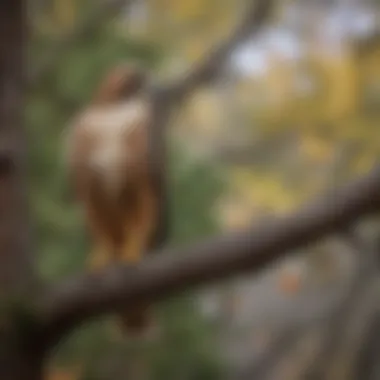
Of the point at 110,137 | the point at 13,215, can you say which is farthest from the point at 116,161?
the point at 13,215

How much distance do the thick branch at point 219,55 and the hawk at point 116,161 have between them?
0.14ft

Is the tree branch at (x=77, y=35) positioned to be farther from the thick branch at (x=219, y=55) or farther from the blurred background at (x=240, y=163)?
the thick branch at (x=219, y=55)

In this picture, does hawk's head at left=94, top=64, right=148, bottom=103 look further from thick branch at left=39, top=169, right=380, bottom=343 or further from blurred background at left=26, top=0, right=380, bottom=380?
thick branch at left=39, top=169, right=380, bottom=343

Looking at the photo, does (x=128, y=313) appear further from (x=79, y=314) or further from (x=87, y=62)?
(x=87, y=62)

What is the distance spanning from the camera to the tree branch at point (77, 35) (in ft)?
4.05

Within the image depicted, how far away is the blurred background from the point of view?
117 centimetres

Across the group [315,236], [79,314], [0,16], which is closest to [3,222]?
[79,314]

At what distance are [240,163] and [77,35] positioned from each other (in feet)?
0.91

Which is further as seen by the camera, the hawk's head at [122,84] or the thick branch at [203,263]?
the hawk's head at [122,84]

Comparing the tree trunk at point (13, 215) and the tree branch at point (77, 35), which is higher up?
the tree branch at point (77, 35)

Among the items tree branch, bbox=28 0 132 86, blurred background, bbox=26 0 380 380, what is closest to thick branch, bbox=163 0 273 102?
blurred background, bbox=26 0 380 380

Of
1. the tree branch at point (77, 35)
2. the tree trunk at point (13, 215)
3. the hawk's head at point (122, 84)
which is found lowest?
the tree trunk at point (13, 215)

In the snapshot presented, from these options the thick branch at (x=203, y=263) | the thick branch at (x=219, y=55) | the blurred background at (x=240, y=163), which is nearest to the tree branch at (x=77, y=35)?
the blurred background at (x=240, y=163)

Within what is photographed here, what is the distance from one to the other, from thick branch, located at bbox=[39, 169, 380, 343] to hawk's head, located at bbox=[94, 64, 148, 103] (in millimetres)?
217
